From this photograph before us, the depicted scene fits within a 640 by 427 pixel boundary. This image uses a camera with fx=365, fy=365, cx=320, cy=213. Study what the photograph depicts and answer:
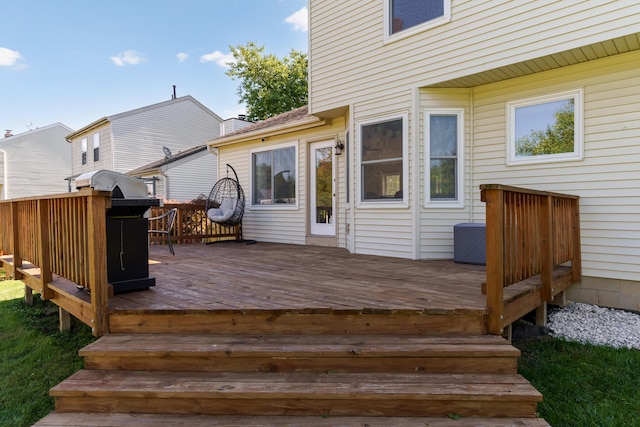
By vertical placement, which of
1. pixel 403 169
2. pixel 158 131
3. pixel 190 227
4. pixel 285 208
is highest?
pixel 158 131

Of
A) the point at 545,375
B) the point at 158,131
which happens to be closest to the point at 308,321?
the point at 545,375

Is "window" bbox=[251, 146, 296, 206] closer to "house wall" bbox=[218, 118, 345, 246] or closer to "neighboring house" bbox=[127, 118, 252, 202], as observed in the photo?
"house wall" bbox=[218, 118, 345, 246]

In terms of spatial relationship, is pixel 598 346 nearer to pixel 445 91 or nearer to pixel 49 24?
pixel 445 91

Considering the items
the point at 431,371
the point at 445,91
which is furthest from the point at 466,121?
the point at 431,371

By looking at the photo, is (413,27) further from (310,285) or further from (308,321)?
(308,321)

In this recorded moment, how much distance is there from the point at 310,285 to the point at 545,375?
1.91m

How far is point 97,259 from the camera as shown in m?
2.38

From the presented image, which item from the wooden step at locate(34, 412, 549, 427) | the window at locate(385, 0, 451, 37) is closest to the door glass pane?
the window at locate(385, 0, 451, 37)

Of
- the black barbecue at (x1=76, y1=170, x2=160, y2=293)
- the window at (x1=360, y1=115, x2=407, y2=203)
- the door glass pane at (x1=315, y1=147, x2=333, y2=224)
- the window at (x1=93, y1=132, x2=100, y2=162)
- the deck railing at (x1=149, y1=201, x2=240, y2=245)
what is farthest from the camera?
the window at (x1=93, y1=132, x2=100, y2=162)

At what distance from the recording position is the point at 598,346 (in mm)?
3125

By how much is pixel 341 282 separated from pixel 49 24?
19.0 m

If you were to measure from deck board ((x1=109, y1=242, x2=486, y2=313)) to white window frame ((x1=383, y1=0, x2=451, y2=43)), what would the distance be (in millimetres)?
3116

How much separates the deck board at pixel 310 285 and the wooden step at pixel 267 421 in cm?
66

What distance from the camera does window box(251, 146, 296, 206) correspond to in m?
7.55
